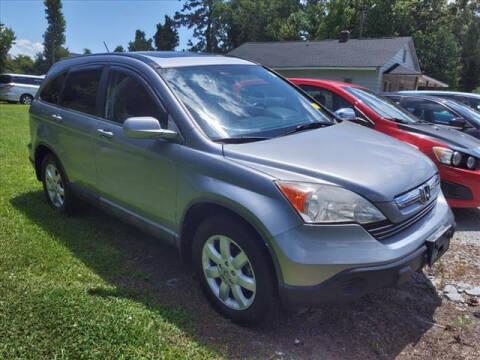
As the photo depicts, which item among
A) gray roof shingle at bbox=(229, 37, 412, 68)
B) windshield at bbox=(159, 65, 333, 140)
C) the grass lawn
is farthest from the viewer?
gray roof shingle at bbox=(229, 37, 412, 68)

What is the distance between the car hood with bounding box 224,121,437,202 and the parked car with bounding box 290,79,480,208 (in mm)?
1653

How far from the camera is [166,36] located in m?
59.5

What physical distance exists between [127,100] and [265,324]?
7.06ft

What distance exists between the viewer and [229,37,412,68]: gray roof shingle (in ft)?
74.7

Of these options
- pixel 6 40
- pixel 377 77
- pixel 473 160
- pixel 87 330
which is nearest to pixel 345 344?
pixel 87 330

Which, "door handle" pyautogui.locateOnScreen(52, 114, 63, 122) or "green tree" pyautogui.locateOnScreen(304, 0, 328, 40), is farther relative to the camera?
"green tree" pyautogui.locateOnScreen(304, 0, 328, 40)

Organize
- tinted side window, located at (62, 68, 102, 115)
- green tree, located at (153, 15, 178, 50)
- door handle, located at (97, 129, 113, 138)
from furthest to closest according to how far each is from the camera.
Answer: green tree, located at (153, 15, 178, 50) → tinted side window, located at (62, 68, 102, 115) → door handle, located at (97, 129, 113, 138)

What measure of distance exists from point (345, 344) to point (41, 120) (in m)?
4.02

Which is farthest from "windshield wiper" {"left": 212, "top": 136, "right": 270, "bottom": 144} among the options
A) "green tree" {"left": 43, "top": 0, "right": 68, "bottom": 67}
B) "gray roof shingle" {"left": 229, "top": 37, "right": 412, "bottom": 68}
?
"green tree" {"left": 43, "top": 0, "right": 68, "bottom": 67}

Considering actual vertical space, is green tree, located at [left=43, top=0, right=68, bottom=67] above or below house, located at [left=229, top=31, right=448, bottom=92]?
above

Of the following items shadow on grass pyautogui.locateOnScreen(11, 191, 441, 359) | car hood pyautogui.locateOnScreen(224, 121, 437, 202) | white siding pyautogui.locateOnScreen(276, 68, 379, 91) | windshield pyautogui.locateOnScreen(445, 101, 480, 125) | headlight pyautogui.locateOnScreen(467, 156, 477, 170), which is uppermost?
white siding pyautogui.locateOnScreen(276, 68, 379, 91)

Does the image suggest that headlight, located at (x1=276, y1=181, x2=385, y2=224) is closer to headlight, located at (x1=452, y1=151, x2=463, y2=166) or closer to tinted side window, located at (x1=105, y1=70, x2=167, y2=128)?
tinted side window, located at (x1=105, y1=70, x2=167, y2=128)

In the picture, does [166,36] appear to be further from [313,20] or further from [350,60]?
[350,60]

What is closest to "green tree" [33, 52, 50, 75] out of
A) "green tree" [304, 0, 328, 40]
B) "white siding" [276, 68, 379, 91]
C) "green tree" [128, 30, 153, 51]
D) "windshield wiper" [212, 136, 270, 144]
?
"green tree" [128, 30, 153, 51]
